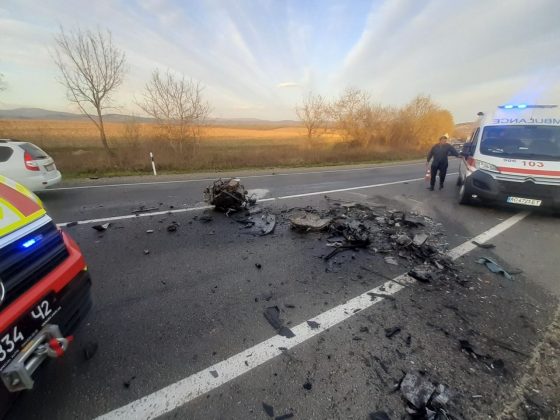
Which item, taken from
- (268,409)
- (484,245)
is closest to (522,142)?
(484,245)

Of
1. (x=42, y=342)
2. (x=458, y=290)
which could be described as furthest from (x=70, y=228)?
(x=458, y=290)

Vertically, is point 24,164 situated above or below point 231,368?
above

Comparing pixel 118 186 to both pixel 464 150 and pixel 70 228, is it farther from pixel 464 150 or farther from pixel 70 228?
pixel 464 150

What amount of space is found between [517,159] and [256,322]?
701cm

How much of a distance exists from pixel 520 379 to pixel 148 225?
18.8 feet

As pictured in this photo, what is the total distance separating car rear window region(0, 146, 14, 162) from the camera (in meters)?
6.92

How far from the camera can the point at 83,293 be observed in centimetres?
210

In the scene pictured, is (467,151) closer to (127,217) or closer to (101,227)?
(127,217)

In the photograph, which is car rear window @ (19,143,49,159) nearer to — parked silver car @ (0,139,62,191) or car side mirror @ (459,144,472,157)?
parked silver car @ (0,139,62,191)

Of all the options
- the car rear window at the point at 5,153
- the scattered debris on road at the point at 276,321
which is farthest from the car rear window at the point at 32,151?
the scattered debris on road at the point at 276,321

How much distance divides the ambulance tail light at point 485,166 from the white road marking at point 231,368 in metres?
5.03

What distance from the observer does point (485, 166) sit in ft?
20.9

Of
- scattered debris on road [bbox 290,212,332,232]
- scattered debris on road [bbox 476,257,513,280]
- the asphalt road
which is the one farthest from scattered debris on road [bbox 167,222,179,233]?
scattered debris on road [bbox 476,257,513,280]

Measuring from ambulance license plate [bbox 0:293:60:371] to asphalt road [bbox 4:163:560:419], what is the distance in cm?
35
